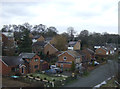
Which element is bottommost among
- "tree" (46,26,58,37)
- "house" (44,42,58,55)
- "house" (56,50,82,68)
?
"house" (56,50,82,68)

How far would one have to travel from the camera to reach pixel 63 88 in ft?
55.6

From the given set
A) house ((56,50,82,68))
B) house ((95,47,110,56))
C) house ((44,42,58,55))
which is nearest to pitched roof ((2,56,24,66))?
house ((56,50,82,68))

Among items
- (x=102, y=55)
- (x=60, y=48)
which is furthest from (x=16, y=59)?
(x=102, y=55)

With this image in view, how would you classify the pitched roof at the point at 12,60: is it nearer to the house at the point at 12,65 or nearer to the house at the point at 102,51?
the house at the point at 12,65

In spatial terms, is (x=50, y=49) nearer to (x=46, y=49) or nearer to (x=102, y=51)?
(x=46, y=49)

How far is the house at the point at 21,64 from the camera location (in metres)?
21.1

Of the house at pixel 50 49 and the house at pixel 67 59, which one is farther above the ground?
the house at pixel 50 49

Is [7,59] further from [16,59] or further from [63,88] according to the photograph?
[63,88]

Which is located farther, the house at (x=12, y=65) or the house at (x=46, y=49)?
the house at (x=46, y=49)

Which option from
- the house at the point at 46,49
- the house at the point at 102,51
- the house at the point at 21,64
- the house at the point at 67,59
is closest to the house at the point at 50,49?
the house at the point at 46,49

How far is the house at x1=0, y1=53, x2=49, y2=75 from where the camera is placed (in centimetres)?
2114

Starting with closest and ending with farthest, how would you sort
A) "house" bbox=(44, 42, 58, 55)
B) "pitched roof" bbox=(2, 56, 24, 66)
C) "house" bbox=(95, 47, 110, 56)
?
"pitched roof" bbox=(2, 56, 24, 66) → "house" bbox=(44, 42, 58, 55) → "house" bbox=(95, 47, 110, 56)

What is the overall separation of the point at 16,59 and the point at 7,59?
1483 millimetres

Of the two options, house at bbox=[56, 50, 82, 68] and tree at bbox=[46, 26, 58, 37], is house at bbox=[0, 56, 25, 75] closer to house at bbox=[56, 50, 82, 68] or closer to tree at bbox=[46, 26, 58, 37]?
house at bbox=[56, 50, 82, 68]
